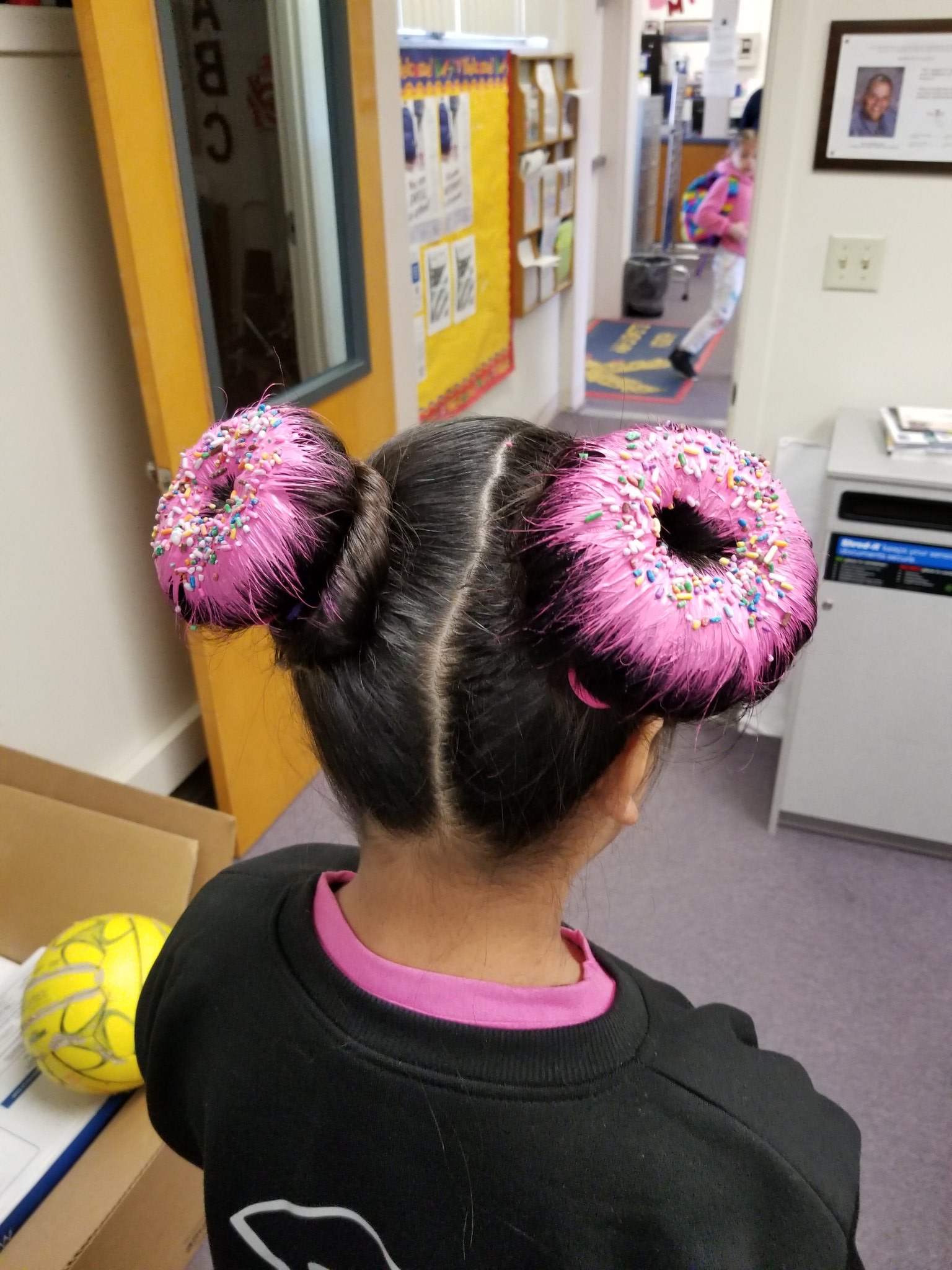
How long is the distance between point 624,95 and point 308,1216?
6281 millimetres

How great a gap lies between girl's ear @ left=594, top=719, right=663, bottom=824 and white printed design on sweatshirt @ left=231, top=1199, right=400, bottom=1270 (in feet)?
0.98

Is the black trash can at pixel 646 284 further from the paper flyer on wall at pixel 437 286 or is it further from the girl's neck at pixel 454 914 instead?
the girl's neck at pixel 454 914

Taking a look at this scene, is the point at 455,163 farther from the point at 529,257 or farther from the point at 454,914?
the point at 454,914

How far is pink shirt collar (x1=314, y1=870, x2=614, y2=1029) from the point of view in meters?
0.53

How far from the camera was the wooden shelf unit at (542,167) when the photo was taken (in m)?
3.29

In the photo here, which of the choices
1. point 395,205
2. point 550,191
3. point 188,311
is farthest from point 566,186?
point 188,311

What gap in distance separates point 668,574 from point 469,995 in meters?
0.28

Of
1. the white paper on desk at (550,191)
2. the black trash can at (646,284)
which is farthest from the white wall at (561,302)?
the black trash can at (646,284)

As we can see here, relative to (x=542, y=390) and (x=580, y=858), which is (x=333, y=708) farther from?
(x=542, y=390)

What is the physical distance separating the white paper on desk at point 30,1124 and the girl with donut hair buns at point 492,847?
0.61 m

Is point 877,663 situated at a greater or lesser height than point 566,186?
lesser

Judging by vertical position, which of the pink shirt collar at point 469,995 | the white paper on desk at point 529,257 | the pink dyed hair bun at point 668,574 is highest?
the pink dyed hair bun at point 668,574

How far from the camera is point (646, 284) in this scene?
19.7 feet

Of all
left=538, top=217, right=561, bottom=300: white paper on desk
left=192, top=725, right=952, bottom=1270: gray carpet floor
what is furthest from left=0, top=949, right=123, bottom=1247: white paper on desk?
left=538, top=217, right=561, bottom=300: white paper on desk
